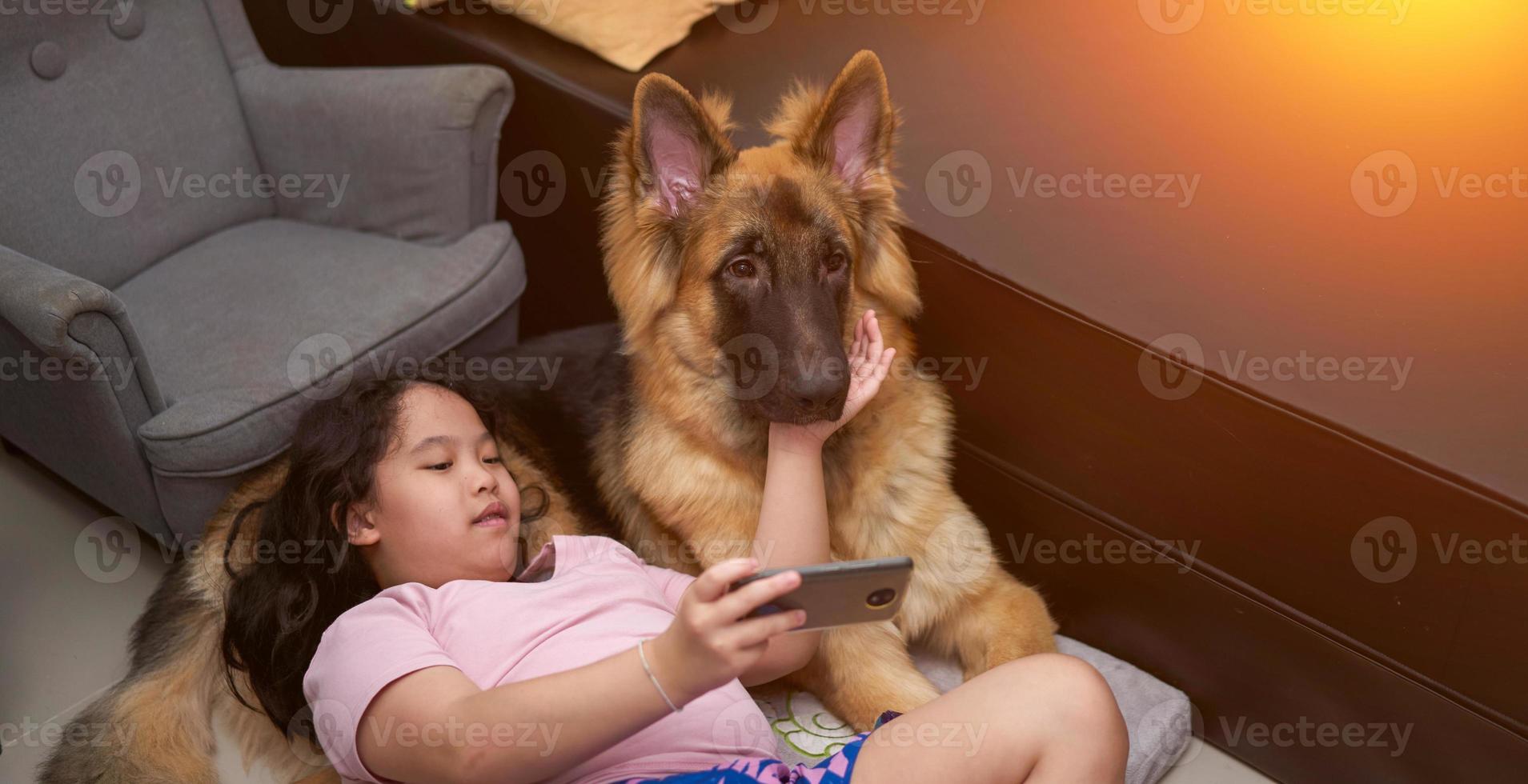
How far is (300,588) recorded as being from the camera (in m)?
2.09

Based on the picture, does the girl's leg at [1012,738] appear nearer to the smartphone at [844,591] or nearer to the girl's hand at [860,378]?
the smartphone at [844,591]

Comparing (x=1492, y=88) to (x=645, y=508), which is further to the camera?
(x=1492, y=88)

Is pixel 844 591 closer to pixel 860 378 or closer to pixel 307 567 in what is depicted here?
pixel 860 378

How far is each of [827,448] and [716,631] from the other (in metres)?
0.89

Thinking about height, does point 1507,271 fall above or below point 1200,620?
above

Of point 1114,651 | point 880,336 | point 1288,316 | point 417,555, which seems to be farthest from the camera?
point 1114,651

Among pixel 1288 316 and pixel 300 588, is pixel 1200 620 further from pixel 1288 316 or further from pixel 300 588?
pixel 300 588

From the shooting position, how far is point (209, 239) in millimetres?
3158

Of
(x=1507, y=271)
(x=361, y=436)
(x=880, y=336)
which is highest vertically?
(x=1507, y=271)

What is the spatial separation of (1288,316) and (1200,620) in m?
0.60

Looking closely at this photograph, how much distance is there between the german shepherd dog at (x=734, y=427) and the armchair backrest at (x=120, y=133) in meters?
0.92

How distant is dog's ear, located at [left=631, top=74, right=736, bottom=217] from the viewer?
2.03 metres

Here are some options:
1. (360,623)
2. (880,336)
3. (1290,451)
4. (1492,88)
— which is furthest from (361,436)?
(1492,88)

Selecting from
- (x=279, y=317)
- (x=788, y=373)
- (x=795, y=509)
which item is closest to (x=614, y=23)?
(x=279, y=317)
